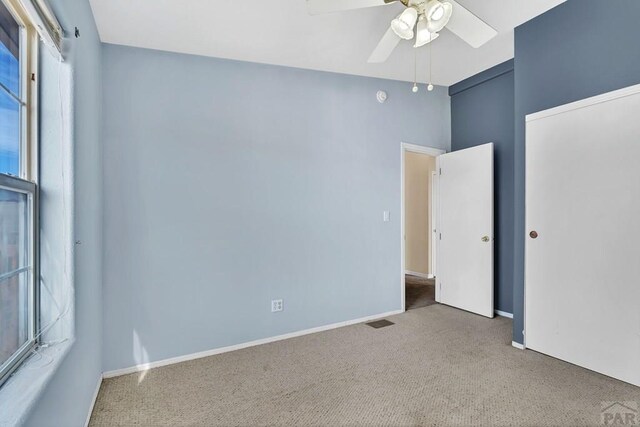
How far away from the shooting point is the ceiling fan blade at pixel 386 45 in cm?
214

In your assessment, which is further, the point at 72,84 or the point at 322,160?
the point at 322,160

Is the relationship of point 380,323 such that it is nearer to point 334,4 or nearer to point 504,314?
point 504,314

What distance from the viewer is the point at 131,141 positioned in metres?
2.56

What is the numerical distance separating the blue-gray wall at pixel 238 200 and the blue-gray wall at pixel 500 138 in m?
0.90

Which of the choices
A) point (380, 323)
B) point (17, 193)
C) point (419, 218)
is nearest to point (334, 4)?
point (17, 193)

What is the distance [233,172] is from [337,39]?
1437 mm

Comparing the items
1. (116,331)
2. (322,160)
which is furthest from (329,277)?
(116,331)

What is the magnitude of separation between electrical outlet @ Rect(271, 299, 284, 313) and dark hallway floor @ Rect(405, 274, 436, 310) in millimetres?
1714

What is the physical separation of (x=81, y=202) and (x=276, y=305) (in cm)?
184

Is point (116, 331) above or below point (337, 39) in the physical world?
below

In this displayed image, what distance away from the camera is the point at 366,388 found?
2238 mm

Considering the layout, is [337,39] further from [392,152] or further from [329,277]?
[329,277]

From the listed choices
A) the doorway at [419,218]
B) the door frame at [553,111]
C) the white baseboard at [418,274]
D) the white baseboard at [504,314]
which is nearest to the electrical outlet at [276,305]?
the door frame at [553,111]

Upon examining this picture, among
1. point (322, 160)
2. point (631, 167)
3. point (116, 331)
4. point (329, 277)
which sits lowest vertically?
point (116, 331)
